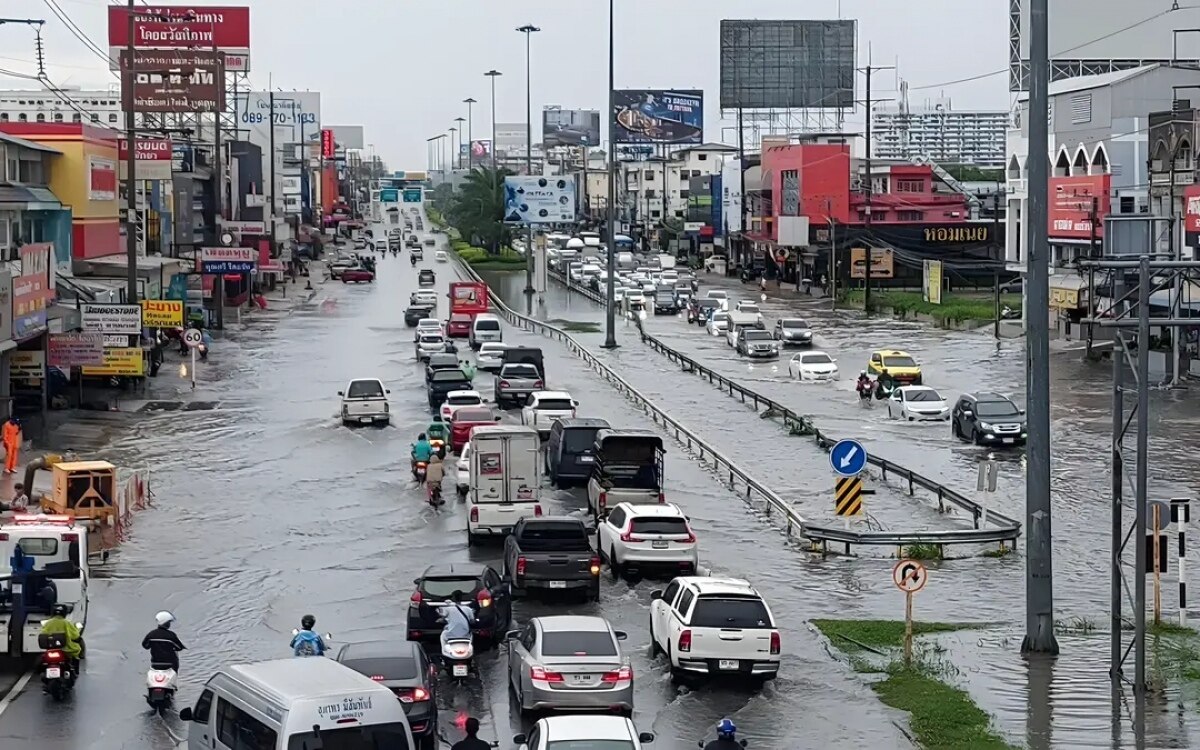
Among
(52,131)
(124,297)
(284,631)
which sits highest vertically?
(52,131)

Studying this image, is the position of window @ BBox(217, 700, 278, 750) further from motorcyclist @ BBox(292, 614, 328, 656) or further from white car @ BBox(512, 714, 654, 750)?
motorcyclist @ BBox(292, 614, 328, 656)

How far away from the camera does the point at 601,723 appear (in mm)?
16094

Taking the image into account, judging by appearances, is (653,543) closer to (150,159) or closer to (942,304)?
(150,159)

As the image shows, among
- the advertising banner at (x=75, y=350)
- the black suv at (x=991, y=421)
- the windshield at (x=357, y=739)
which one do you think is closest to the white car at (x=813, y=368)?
the black suv at (x=991, y=421)

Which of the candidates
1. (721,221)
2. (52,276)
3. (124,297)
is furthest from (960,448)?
(721,221)

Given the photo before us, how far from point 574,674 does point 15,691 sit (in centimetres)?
687

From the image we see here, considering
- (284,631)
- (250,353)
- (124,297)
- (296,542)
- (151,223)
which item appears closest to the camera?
(284,631)

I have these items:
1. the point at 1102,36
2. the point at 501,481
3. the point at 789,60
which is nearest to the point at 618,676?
the point at 501,481

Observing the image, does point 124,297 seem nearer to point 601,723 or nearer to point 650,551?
point 650,551

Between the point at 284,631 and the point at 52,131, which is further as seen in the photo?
the point at 52,131

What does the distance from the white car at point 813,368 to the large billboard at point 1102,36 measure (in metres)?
35.9

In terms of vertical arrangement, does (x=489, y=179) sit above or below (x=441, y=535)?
above

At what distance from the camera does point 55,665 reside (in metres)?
21.0

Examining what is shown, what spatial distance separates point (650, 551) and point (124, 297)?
3904cm
